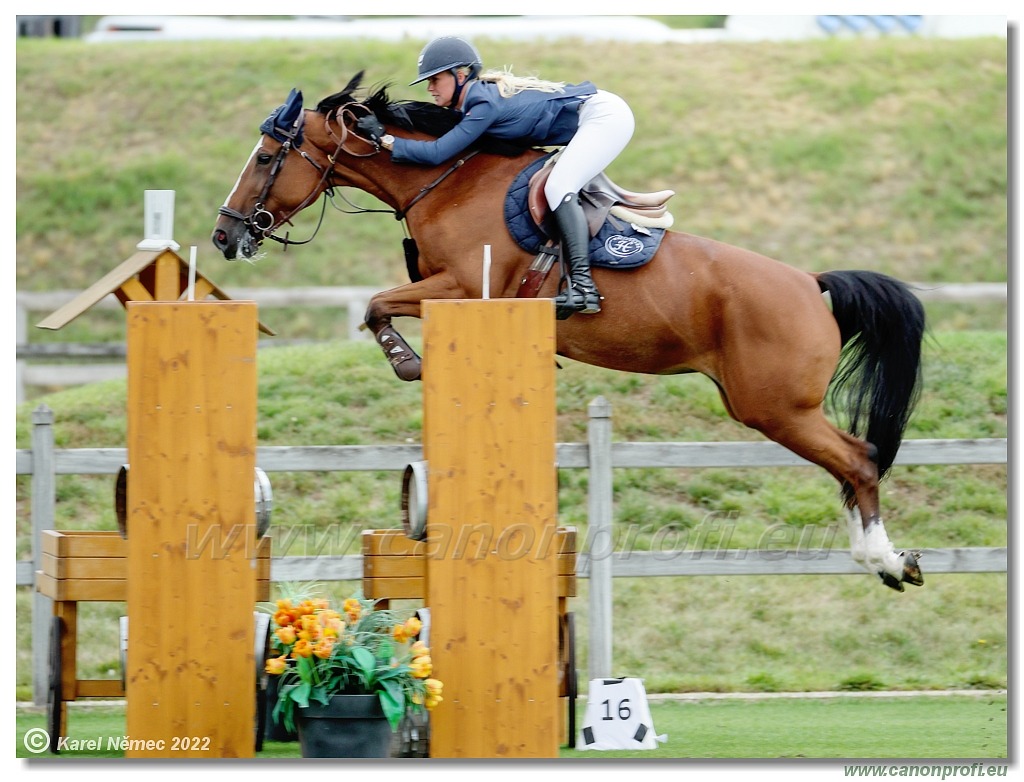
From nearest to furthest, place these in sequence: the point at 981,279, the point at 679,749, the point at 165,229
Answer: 1. the point at 679,749
2. the point at 165,229
3. the point at 981,279

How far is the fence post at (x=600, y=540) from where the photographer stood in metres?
5.55

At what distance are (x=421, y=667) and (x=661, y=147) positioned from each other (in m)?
12.5

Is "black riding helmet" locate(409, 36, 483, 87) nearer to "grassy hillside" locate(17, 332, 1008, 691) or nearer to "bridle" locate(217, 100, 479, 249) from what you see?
"bridle" locate(217, 100, 479, 249)

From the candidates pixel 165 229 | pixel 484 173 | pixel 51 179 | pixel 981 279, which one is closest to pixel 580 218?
pixel 484 173

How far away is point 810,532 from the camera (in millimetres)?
6938

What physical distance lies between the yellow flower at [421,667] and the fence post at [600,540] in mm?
1875

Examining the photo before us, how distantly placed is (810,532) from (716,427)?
1.01 m

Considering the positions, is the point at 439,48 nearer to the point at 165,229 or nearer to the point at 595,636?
the point at 165,229

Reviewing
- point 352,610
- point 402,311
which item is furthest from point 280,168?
point 352,610

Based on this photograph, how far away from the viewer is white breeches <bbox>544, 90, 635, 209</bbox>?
16.3 feet

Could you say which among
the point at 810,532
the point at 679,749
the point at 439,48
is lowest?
the point at 679,749

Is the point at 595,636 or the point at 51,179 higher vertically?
the point at 51,179

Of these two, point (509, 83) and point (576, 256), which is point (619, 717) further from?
point (509, 83)

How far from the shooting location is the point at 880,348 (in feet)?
17.9
